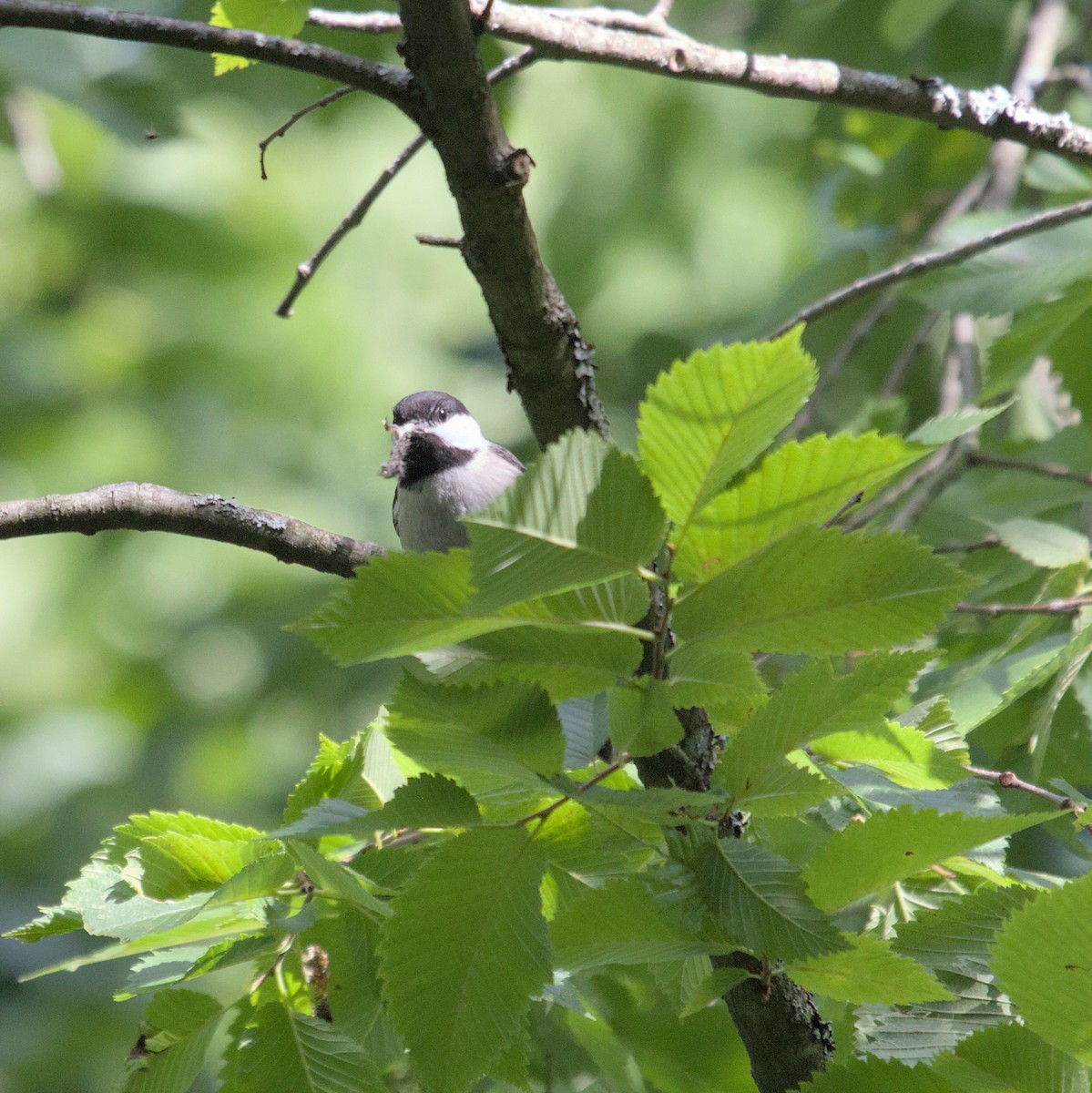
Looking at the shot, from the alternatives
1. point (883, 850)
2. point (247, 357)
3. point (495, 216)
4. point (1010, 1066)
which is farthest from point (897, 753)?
point (247, 357)

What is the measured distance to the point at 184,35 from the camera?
1111 millimetres

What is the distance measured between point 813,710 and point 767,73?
0.94 metres

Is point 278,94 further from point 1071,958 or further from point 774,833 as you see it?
point 1071,958

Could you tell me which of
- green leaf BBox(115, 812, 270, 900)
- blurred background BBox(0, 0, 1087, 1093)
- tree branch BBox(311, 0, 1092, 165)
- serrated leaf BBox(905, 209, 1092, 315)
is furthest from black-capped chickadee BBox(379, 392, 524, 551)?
green leaf BBox(115, 812, 270, 900)

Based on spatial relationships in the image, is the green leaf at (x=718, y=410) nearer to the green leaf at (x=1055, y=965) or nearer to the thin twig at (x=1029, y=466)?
the green leaf at (x=1055, y=965)

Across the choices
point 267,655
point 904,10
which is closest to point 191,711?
point 267,655

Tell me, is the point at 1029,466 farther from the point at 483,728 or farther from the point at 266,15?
the point at 483,728

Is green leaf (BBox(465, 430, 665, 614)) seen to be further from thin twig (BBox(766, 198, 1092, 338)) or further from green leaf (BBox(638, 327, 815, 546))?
thin twig (BBox(766, 198, 1092, 338))

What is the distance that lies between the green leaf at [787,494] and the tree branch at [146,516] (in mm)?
538

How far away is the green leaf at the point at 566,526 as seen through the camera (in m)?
0.63

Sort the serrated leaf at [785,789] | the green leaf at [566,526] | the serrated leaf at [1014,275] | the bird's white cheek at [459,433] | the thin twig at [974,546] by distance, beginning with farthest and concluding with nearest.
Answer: the bird's white cheek at [459,433] < the thin twig at [974,546] < the serrated leaf at [1014,275] < the serrated leaf at [785,789] < the green leaf at [566,526]

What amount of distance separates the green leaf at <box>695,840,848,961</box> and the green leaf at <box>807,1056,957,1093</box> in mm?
91

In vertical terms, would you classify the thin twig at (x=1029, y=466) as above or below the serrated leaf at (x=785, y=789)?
above

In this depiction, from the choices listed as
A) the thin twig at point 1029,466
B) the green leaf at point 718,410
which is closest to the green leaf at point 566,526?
the green leaf at point 718,410
